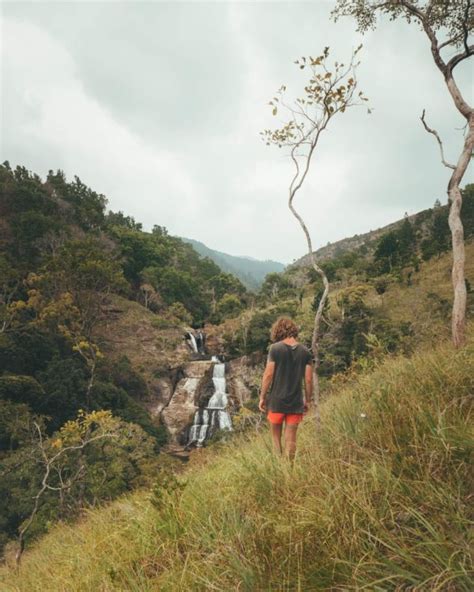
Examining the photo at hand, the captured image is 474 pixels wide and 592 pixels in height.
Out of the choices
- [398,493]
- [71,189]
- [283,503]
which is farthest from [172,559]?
[71,189]

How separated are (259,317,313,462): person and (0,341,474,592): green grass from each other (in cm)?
58

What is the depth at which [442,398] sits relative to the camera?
9.53 feet

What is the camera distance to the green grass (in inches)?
65.6

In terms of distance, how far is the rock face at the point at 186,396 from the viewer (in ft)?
85.0

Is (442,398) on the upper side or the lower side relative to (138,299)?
lower

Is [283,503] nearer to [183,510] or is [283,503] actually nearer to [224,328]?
[183,510]

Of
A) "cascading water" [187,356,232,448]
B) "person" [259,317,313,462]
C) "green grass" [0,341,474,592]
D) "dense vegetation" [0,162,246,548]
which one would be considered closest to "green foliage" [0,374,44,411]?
"dense vegetation" [0,162,246,548]

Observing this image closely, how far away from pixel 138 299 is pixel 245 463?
132 feet

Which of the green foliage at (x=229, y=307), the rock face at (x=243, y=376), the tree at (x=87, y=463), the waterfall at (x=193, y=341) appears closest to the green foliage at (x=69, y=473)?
the tree at (x=87, y=463)

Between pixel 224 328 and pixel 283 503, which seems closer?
pixel 283 503

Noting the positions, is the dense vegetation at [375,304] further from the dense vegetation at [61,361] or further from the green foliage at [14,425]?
the green foliage at [14,425]

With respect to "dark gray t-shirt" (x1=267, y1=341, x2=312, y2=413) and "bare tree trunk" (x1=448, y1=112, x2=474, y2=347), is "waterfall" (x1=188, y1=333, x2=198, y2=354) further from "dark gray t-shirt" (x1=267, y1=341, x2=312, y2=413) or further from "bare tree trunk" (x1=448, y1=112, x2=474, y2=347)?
"dark gray t-shirt" (x1=267, y1=341, x2=312, y2=413)

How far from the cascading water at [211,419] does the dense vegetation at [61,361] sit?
10.7 feet

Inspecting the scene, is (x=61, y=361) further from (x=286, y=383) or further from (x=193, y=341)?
(x=286, y=383)
